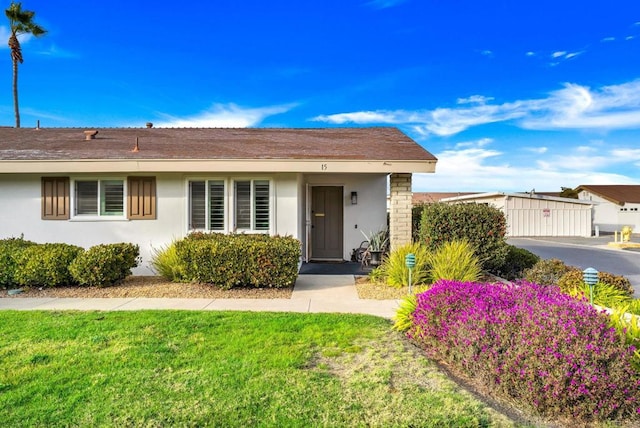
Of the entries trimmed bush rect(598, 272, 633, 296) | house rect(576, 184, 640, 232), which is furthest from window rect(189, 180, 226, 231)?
house rect(576, 184, 640, 232)

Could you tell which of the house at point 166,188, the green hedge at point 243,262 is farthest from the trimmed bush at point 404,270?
the green hedge at point 243,262

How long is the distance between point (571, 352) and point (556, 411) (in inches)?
18.6

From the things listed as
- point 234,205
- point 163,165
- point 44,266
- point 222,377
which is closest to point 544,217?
point 234,205

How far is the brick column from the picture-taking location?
362 inches

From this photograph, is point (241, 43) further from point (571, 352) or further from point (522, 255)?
point (571, 352)

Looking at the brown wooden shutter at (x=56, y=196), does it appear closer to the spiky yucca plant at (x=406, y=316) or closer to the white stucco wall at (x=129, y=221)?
the white stucco wall at (x=129, y=221)

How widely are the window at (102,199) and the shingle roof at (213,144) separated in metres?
0.81

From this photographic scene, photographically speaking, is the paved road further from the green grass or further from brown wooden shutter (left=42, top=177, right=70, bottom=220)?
brown wooden shutter (left=42, top=177, right=70, bottom=220)

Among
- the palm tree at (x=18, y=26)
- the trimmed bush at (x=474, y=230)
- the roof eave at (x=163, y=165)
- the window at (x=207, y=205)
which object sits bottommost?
the trimmed bush at (x=474, y=230)

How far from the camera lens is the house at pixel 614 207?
28.0 metres

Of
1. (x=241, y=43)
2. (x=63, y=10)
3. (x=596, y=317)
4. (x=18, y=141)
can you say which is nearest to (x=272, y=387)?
(x=596, y=317)

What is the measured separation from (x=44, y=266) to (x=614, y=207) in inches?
1415

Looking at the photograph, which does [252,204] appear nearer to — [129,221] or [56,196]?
[129,221]

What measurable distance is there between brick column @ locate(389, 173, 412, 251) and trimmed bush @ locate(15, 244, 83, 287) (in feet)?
23.5
